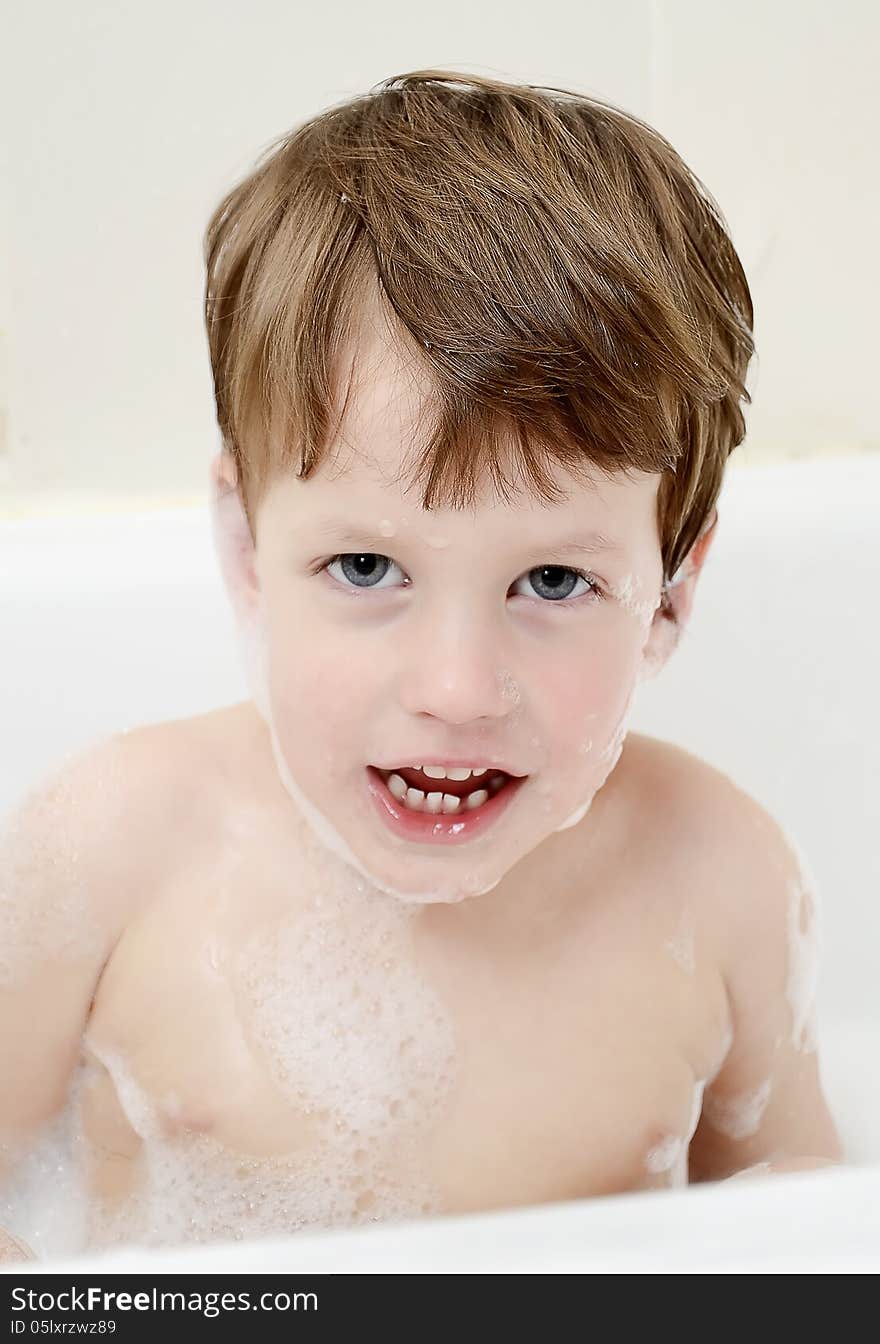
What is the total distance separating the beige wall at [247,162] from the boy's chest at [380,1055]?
599 millimetres

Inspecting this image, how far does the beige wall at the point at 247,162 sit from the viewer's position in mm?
1312

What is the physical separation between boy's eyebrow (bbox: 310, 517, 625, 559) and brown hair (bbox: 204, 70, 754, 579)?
1.1 inches

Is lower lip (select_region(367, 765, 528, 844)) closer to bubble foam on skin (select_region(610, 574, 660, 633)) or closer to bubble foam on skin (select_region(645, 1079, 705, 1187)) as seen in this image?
bubble foam on skin (select_region(610, 574, 660, 633))

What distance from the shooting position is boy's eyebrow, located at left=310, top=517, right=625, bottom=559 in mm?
707

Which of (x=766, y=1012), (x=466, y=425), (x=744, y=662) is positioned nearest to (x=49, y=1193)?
(x=766, y=1012)

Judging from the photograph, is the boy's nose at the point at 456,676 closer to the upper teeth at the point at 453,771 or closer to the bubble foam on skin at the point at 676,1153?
the upper teeth at the point at 453,771

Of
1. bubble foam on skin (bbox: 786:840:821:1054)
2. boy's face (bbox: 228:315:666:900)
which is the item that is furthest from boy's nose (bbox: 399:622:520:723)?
bubble foam on skin (bbox: 786:840:821:1054)

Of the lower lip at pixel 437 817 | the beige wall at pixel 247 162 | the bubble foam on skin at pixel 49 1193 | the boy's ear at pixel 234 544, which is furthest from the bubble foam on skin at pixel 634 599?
the beige wall at pixel 247 162

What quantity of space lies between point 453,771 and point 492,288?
24 centimetres
